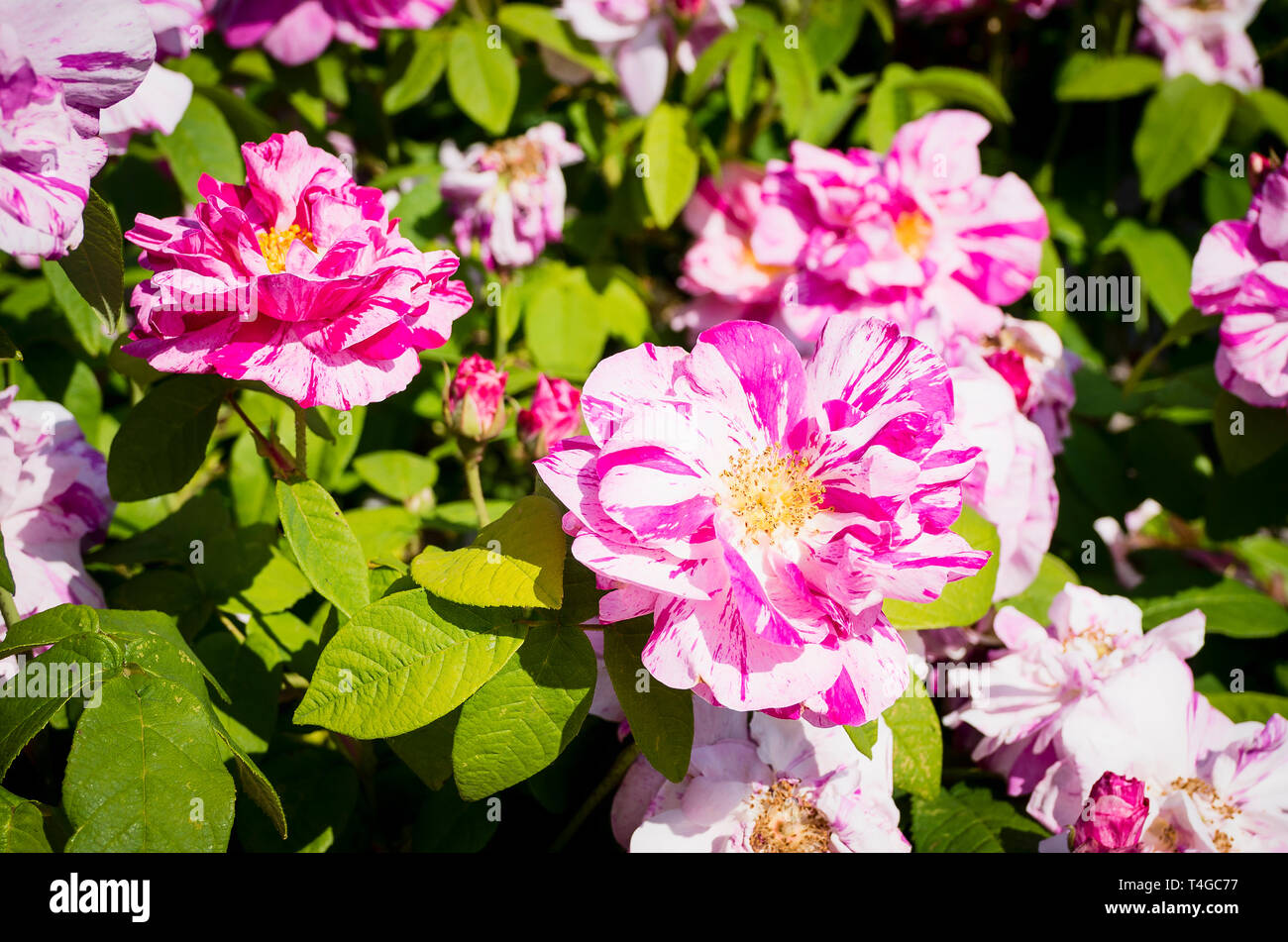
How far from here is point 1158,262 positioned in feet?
6.12

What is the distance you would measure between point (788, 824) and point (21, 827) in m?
0.67

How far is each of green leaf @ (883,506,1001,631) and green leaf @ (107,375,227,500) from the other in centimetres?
69

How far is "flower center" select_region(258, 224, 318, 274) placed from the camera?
3.08ft

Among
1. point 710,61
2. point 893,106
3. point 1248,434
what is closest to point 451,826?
point 1248,434

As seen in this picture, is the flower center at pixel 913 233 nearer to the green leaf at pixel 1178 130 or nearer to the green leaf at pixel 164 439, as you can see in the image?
the green leaf at pixel 1178 130

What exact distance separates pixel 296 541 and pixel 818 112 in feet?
4.19

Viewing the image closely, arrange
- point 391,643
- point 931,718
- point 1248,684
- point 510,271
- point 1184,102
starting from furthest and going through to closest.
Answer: point 1184,102 → point 510,271 → point 1248,684 → point 931,718 → point 391,643

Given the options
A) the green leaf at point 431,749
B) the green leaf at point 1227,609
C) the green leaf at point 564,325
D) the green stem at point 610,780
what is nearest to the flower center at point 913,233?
the green leaf at point 564,325

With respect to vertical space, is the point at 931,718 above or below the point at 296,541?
below

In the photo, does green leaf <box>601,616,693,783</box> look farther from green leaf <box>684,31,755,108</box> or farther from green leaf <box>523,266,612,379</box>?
green leaf <box>684,31,755,108</box>

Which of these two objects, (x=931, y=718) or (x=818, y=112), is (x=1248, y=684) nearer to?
(x=931, y=718)

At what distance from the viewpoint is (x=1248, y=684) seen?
1.56 m
